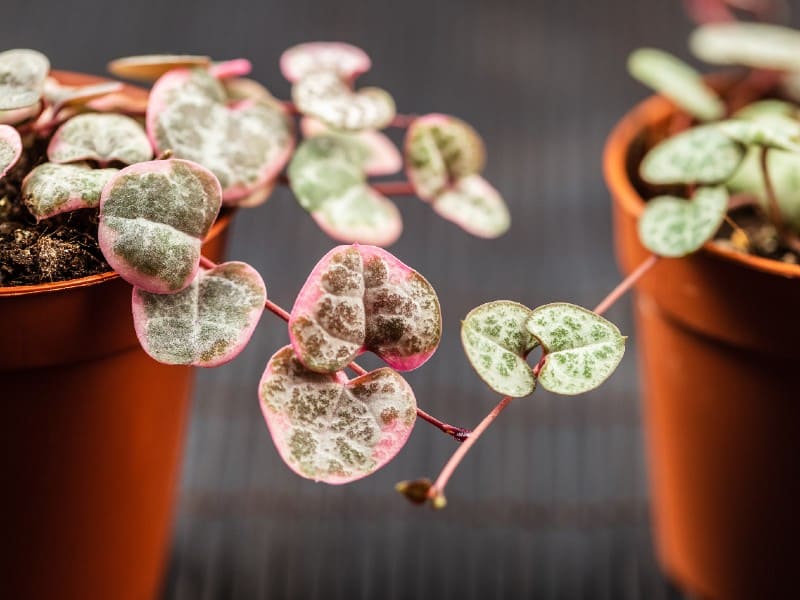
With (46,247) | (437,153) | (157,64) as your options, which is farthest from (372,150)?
(46,247)

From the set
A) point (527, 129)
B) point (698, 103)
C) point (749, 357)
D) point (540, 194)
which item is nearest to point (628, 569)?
point (749, 357)

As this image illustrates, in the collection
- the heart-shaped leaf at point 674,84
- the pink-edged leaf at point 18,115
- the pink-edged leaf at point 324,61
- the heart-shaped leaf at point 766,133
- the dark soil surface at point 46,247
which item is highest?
the heart-shaped leaf at point 766,133

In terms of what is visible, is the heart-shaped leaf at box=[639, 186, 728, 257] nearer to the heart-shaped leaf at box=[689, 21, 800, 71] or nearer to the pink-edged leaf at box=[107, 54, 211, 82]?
the heart-shaped leaf at box=[689, 21, 800, 71]

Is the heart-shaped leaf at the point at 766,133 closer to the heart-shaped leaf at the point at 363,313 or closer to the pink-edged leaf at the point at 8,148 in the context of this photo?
the heart-shaped leaf at the point at 363,313

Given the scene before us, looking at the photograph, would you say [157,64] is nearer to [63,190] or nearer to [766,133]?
[63,190]

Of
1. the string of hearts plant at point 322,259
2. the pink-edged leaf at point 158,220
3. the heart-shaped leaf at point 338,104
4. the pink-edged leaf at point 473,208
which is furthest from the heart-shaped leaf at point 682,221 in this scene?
the pink-edged leaf at point 158,220

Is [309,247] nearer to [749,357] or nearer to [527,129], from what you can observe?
[527,129]
